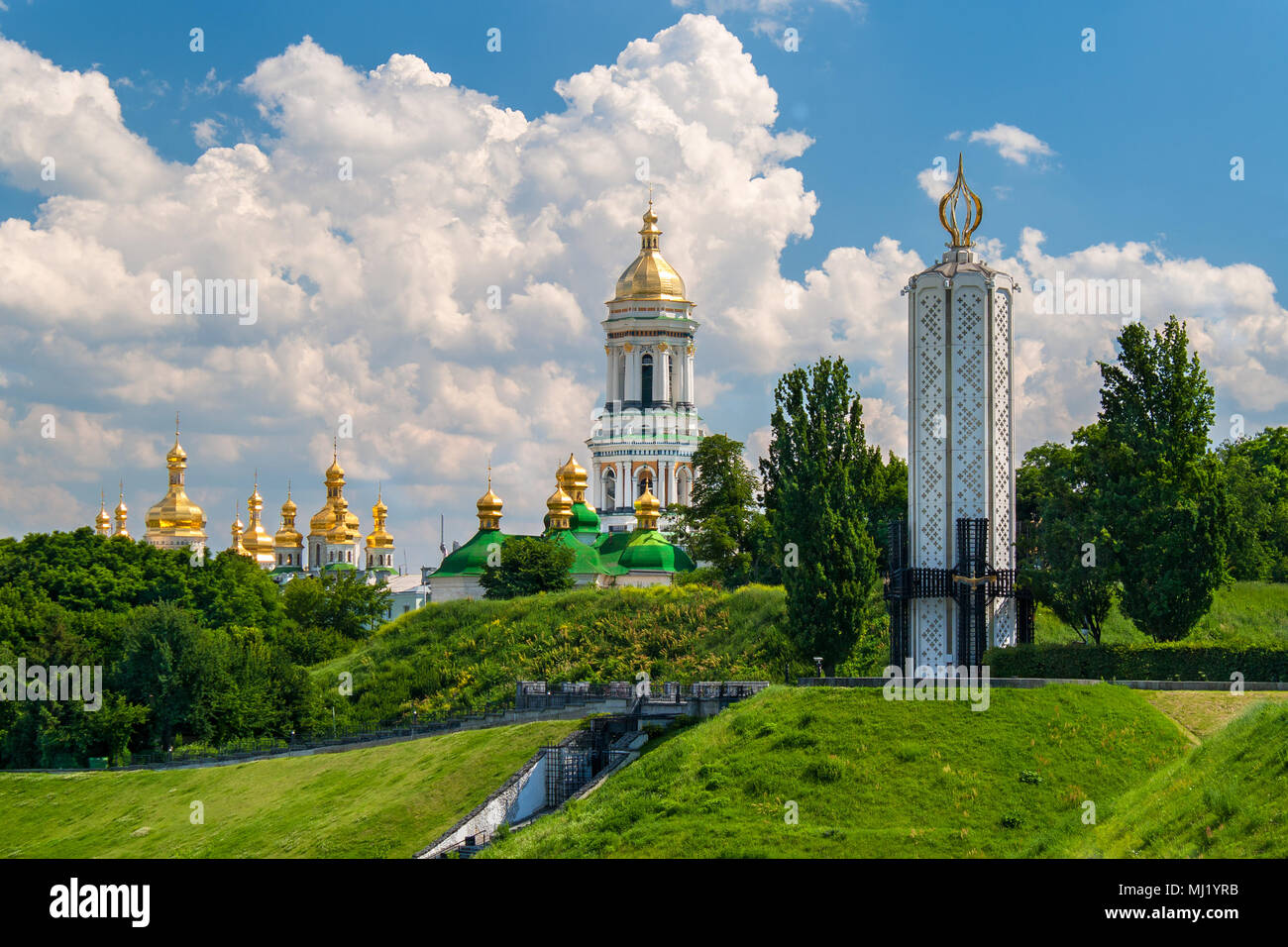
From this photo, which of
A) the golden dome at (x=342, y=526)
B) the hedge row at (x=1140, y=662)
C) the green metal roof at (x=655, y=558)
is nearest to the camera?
the hedge row at (x=1140, y=662)

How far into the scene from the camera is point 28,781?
48.3 metres

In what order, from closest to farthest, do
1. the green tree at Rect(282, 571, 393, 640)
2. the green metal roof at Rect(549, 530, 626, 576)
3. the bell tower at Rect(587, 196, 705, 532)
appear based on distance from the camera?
1. the green metal roof at Rect(549, 530, 626, 576)
2. the green tree at Rect(282, 571, 393, 640)
3. the bell tower at Rect(587, 196, 705, 532)

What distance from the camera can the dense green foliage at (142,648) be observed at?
165 ft

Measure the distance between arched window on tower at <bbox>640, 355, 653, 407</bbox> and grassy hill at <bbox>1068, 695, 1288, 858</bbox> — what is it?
67.3 metres

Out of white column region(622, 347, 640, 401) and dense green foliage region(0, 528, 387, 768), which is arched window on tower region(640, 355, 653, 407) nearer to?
white column region(622, 347, 640, 401)

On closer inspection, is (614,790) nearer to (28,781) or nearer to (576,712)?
(576,712)

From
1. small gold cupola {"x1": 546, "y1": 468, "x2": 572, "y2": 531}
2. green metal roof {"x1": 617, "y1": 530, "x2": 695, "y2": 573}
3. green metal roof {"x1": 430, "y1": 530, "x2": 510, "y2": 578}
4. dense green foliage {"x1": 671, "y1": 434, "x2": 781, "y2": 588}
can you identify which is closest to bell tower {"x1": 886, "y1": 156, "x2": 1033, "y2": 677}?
dense green foliage {"x1": 671, "y1": 434, "x2": 781, "y2": 588}

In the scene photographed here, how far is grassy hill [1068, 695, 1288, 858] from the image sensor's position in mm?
20766

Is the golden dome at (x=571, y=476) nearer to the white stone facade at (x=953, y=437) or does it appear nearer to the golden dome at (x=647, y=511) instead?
the golden dome at (x=647, y=511)

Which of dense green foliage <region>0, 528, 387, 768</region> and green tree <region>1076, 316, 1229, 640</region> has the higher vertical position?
green tree <region>1076, 316, 1229, 640</region>

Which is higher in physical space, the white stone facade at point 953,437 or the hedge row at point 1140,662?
the white stone facade at point 953,437

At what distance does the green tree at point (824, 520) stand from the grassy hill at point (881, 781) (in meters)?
8.93

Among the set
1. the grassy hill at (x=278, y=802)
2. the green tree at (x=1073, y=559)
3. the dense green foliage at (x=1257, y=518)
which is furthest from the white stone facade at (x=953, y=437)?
the grassy hill at (x=278, y=802)
